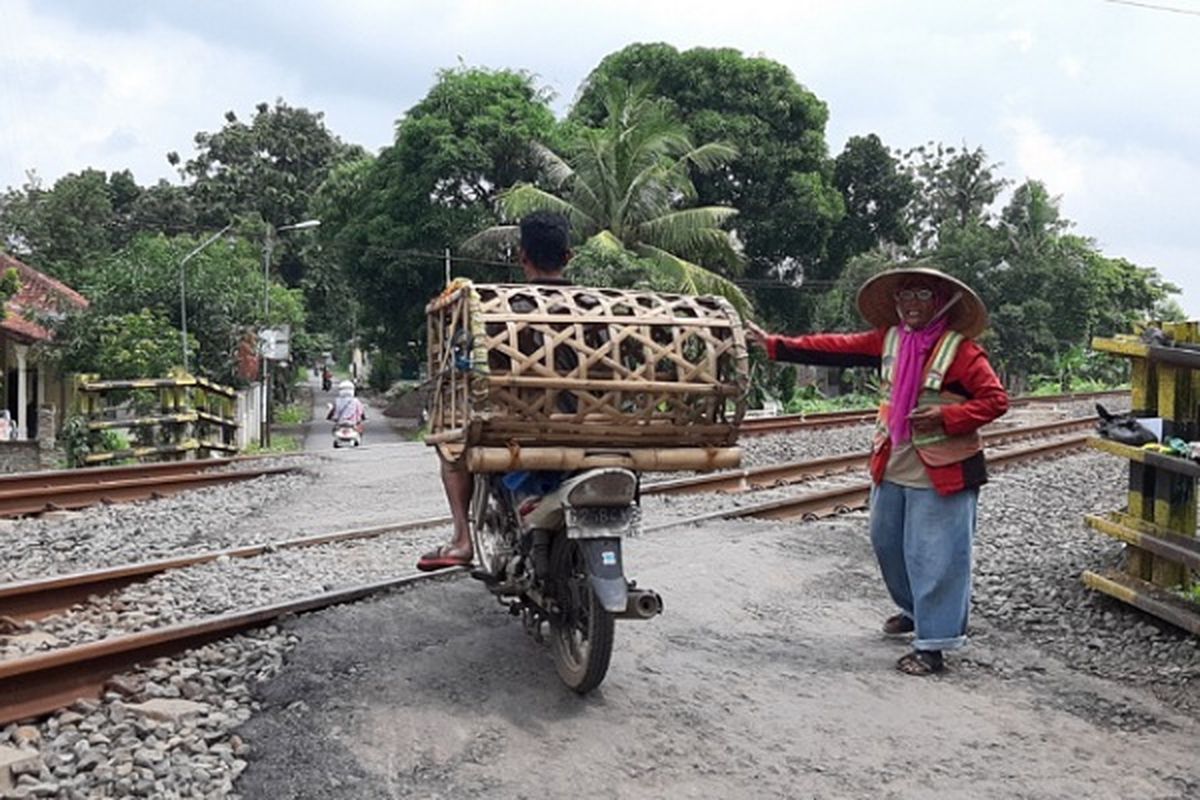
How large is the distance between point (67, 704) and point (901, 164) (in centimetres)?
3957

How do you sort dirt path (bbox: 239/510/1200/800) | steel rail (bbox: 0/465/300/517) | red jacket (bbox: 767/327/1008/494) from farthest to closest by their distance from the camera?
steel rail (bbox: 0/465/300/517) < red jacket (bbox: 767/327/1008/494) < dirt path (bbox: 239/510/1200/800)

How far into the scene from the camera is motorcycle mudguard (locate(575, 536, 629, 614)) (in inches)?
152

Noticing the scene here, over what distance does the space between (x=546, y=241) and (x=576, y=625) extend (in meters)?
1.66

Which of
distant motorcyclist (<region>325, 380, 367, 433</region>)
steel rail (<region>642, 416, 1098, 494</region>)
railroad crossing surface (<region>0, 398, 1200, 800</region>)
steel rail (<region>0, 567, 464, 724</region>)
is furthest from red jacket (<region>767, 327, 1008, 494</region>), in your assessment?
distant motorcyclist (<region>325, 380, 367, 433</region>)

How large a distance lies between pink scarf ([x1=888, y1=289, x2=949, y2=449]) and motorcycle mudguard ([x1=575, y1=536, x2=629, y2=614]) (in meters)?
1.64

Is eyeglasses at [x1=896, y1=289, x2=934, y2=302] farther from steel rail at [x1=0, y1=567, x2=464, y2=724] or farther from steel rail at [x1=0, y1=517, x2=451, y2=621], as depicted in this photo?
steel rail at [x1=0, y1=517, x2=451, y2=621]

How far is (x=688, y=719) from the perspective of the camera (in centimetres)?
418

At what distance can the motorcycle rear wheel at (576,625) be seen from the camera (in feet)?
13.2

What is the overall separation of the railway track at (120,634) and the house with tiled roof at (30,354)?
54.7 ft

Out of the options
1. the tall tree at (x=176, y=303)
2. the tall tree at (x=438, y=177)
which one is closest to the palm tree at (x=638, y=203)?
the tall tree at (x=438, y=177)

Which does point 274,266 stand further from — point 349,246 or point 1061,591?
point 1061,591

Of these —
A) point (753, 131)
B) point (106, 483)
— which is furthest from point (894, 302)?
point (753, 131)

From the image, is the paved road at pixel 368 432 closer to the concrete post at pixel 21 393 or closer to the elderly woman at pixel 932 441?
the concrete post at pixel 21 393

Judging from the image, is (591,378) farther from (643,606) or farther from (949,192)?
(949,192)
